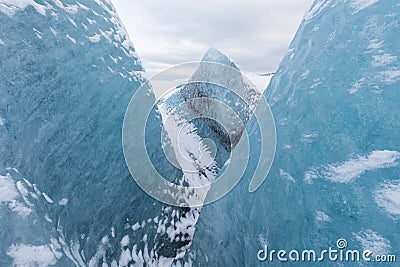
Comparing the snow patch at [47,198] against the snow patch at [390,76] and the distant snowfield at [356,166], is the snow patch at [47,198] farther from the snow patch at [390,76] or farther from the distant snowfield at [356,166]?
the snow patch at [390,76]

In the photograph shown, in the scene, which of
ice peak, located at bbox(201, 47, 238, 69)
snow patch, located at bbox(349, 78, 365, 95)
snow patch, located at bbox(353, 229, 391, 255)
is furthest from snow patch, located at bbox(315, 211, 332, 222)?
ice peak, located at bbox(201, 47, 238, 69)

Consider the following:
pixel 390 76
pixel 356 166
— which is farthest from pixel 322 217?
pixel 390 76

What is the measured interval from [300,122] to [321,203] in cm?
75

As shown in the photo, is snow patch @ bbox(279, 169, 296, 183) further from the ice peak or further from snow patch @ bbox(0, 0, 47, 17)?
the ice peak

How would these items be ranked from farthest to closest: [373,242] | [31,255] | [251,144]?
[251,144] < [31,255] < [373,242]

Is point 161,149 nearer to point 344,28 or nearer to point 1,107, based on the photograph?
point 1,107

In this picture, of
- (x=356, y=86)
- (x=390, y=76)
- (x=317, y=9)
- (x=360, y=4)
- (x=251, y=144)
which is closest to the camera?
(x=390, y=76)

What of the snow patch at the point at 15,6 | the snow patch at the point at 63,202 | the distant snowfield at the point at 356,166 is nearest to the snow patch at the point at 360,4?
the distant snowfield at the point at 356,166

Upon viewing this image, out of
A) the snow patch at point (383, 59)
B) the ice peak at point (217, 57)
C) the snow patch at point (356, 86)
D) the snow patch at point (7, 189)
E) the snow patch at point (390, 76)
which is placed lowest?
the snow patch at point (7, 189)

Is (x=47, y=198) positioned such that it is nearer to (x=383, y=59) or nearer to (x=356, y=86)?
(x=356, y=86)

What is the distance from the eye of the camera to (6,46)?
2199mm

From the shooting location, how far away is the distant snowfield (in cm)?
192

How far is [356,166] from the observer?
203 cm

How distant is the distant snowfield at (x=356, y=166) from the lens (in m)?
1.92
